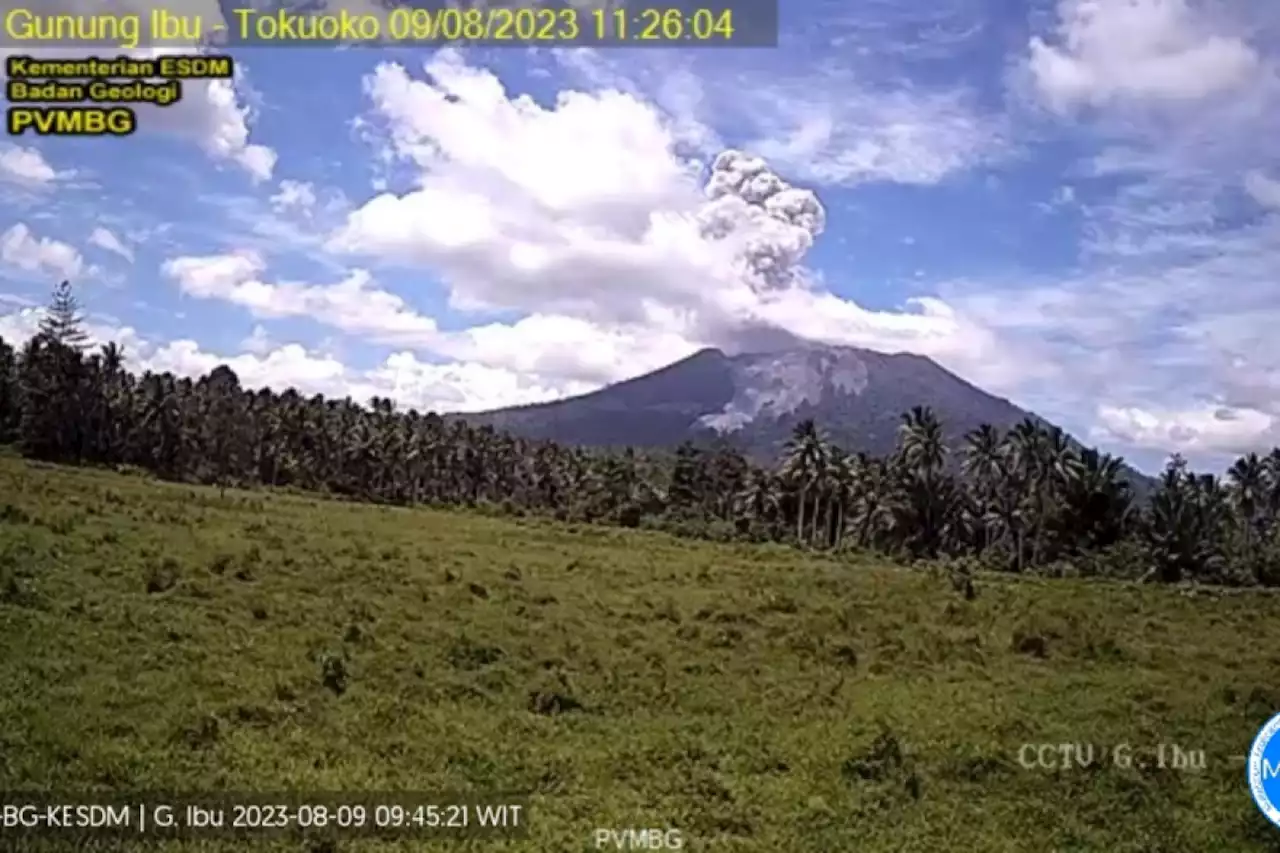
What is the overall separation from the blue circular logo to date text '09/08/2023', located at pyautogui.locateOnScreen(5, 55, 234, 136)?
812cm

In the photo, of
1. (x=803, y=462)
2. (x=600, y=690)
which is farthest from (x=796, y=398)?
(x=803, y=462)

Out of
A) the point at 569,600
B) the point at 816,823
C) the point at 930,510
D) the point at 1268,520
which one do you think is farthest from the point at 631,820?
the point at 930,510

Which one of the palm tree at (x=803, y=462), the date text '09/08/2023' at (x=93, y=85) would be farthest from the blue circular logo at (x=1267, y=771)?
the palm tree at (x=803, y=462)

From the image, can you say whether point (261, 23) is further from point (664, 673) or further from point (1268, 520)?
point (1268, 520)

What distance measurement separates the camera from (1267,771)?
6754 millimetres

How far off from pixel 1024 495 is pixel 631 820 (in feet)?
34.5

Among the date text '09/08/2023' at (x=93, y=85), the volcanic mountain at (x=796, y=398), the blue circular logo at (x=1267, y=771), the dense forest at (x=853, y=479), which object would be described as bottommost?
the blue circular logo at (x=1267, y=771)

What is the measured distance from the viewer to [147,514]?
423 inches

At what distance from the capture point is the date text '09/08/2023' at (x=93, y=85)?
7344 millimetres

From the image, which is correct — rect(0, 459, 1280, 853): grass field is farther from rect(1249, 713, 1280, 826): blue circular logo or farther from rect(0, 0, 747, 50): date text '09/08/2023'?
rect(0, 0, 747, 50): date text '09/08/2023'

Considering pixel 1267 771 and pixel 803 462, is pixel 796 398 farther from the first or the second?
pixel 803 462

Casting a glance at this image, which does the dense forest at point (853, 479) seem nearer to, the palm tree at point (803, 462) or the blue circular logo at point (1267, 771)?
the palm tree at point (803, 462)

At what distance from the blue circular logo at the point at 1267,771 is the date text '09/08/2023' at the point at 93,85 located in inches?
320

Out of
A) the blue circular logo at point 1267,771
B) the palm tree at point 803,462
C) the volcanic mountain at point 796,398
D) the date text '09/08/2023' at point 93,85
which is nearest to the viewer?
the blue circular logo at point 1267,771
